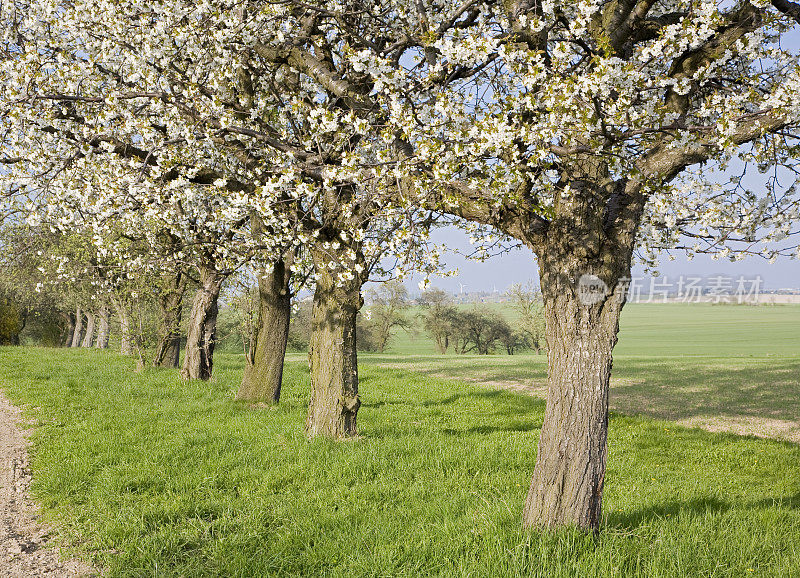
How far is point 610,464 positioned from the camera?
865 cm

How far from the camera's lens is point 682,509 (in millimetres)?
5887

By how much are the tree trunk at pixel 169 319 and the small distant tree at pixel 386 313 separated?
102 feet

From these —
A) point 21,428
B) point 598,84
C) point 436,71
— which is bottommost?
point 21,428

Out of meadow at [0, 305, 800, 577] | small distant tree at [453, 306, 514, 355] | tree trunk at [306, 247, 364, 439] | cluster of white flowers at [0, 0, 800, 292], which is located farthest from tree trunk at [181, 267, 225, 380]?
small distant tree at [453, 306, 514, 355]

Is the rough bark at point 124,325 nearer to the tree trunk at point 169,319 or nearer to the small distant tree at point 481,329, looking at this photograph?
the tree trunk at point 169,319

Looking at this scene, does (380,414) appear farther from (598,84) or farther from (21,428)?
(598,84)

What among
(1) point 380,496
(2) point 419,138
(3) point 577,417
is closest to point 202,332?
(1) point 380,496

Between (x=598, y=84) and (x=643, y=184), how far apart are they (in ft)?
3.30

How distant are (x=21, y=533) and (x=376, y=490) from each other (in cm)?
394

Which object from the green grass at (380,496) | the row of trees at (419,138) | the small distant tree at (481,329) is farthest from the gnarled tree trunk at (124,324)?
the small distant tree at (481,329)

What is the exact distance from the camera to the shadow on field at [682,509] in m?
5.62

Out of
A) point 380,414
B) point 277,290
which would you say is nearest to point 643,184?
point 380,414

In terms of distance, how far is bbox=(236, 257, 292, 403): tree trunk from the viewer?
12547mm

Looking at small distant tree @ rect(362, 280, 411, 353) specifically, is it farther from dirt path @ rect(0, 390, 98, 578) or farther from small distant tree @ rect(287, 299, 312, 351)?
dirt path @ rect(0, 390, 98, 578)
